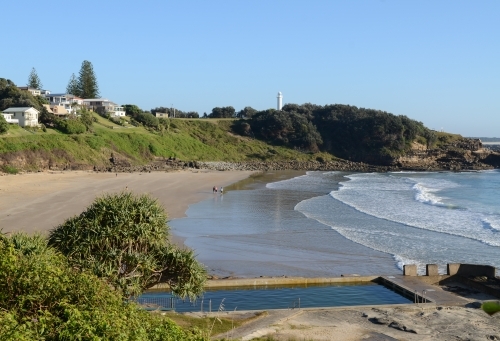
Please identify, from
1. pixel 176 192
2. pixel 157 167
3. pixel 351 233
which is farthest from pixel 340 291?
pixel 157 167

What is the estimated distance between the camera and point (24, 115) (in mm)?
64438

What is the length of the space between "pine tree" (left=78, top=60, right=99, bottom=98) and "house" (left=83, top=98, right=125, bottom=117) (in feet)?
43.7

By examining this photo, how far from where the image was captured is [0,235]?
33.2 ft

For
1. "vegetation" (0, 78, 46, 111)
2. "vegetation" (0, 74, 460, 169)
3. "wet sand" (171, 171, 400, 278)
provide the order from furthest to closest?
1. "vegetation" (0, 74, 460, 169)
2. "vegetation" (0, 78, 46, 111)
3. "wet sand" (171, 171, 400, 278)

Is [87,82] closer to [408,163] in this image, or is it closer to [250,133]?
[250,133]

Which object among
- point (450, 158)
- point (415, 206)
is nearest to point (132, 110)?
point (450, 158)

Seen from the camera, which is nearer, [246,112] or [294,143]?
[294,143]

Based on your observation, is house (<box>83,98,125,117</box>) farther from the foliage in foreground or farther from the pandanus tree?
the foliage in foreground

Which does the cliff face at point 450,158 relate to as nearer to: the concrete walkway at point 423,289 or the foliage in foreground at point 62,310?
the concrete walkway at point 423,289

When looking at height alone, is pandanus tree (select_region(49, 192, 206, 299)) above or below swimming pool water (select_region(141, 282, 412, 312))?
above

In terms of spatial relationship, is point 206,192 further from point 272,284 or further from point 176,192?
point 272,284

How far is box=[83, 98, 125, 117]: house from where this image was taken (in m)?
89.2

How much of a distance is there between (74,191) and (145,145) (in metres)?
33.8

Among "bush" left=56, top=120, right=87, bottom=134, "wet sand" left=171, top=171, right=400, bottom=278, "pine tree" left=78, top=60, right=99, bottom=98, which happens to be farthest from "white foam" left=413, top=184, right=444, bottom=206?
"pine tree" left=78, top=60, right=99, bottom=98
